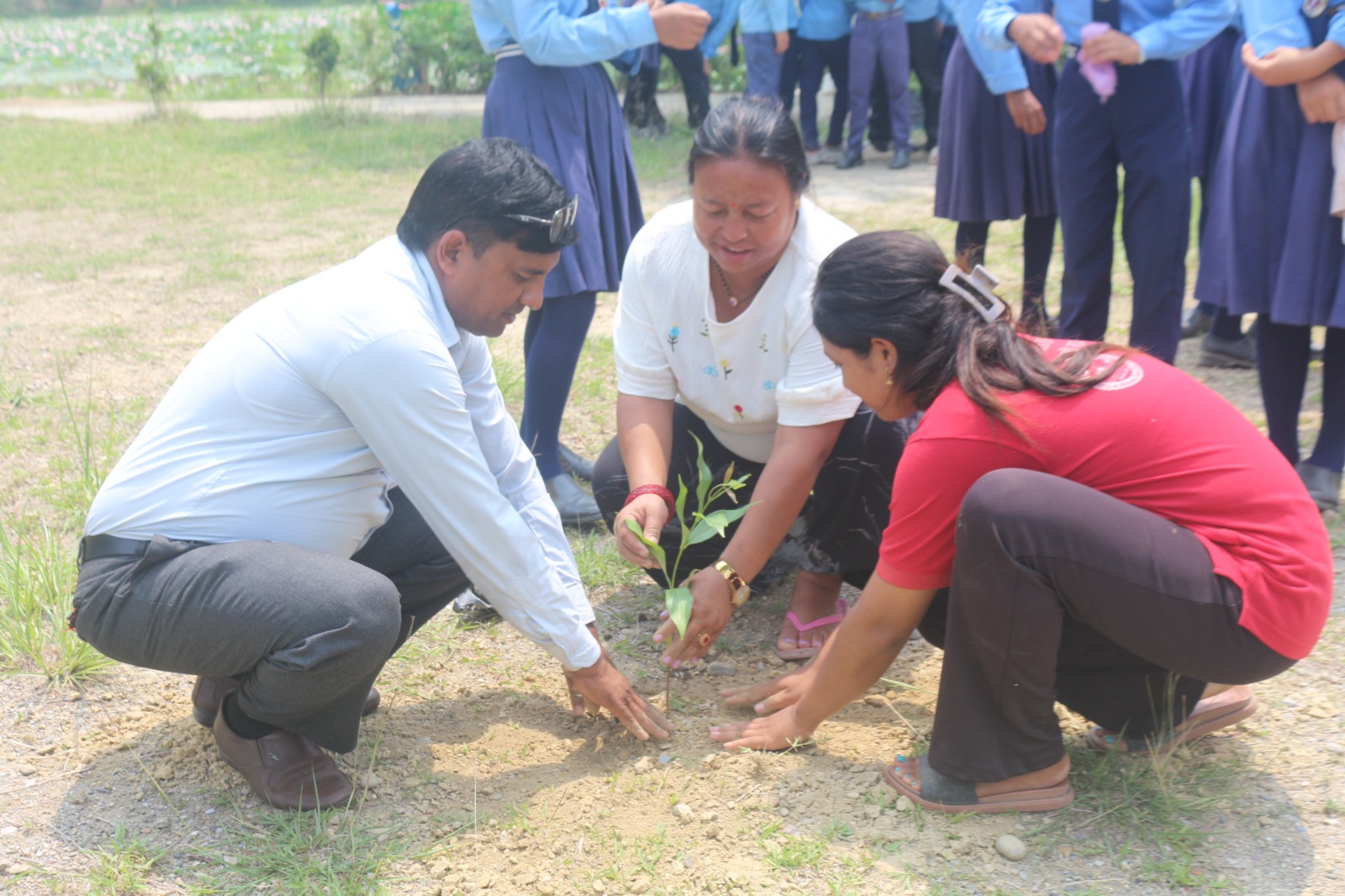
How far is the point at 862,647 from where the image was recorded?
1.95 meters

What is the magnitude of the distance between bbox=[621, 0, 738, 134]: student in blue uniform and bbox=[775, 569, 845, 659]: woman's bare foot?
5586 millimetres

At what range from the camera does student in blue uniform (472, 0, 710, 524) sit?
3.10 metres

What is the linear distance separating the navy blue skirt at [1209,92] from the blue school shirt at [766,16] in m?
3.51

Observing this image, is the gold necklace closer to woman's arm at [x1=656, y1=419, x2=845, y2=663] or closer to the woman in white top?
the woman in white top

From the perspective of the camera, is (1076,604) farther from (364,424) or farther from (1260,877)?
(364,424)

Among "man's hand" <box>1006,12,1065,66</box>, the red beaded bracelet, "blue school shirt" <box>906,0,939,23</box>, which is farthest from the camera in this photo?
"blue school shirt" <box>906,0,939,23</box>

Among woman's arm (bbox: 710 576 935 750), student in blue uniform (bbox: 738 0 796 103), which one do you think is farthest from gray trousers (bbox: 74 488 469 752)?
student in blue uniform (bbox: 738 0 796 103)

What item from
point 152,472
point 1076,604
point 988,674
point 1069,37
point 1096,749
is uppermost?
point 1069,37

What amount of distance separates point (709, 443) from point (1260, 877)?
141 cm

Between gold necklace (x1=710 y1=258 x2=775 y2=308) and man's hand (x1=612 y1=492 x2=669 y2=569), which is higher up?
gold necklace (x1=710 y1=258 x2=775 y2=308)

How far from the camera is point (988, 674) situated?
1871 millimetres

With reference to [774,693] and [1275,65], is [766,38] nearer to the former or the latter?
[1275,65]

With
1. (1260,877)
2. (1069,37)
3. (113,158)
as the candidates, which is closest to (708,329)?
(1260,877)

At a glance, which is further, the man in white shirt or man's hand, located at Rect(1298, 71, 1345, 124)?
man's hand, located at Rect(1298, 71, 1345, 124)
